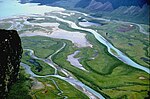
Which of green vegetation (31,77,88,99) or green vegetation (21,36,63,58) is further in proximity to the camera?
green vegetation (21,36,63,58)

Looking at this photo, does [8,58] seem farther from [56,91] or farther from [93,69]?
[93,69]

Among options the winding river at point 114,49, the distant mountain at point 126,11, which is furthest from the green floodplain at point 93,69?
the distant mountain at point 126,11

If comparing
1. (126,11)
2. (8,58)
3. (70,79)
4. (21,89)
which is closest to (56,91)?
(21,89)

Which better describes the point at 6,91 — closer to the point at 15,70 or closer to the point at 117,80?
the point at 15,70

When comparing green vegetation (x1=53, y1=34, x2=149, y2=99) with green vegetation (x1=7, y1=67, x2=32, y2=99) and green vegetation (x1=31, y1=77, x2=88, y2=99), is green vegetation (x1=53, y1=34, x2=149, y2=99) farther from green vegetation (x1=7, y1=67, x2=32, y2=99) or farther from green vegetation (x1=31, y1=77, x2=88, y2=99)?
green vegetation (x1=7, y1=67, x2=32, y2=99)

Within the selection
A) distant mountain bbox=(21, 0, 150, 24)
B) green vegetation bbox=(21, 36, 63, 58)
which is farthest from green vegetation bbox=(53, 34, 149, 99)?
distant mountain bbox=(21, 0, 150, 24)

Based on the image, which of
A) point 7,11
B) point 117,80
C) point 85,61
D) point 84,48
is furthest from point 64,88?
point 7,11

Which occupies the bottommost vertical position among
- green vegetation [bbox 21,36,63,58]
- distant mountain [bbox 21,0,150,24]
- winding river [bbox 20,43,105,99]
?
winding river [bbox 20,43,105,99]
